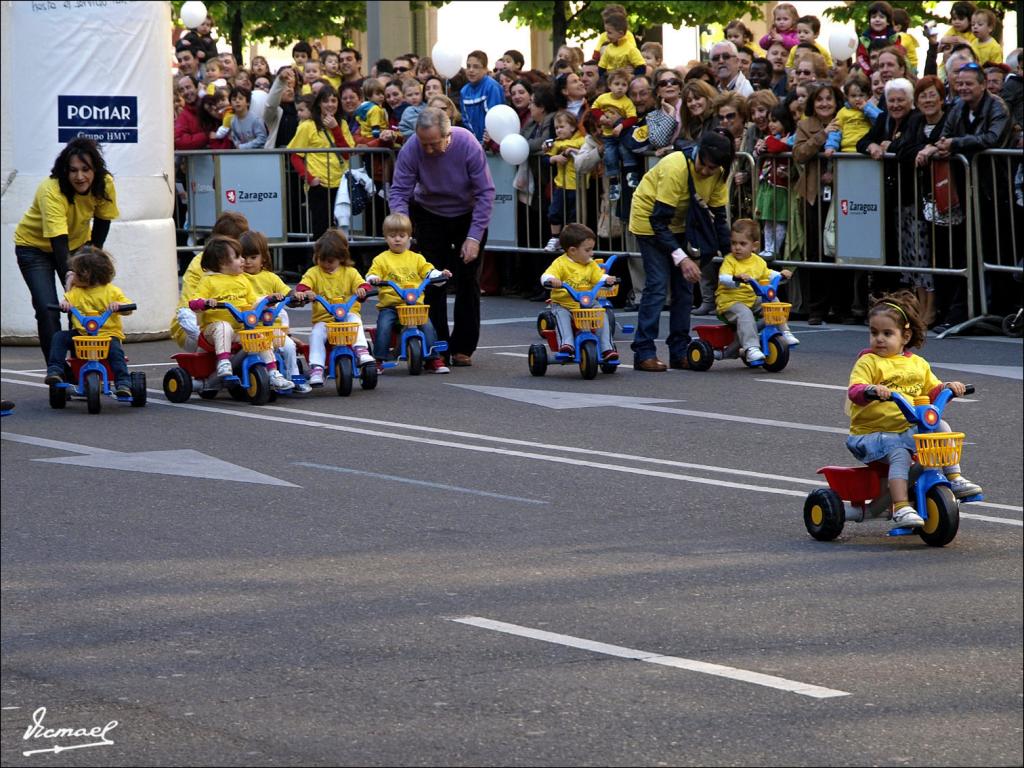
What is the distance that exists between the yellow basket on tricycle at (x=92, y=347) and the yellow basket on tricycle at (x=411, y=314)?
6451mm

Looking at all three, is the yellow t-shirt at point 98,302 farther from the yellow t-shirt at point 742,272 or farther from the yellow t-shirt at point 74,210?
the yellow t-shirt at point 742,272

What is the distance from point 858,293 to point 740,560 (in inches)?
449

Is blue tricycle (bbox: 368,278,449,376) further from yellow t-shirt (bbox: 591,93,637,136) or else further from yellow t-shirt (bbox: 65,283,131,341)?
yellow t-shirt (bbox: 65,283,131,341)

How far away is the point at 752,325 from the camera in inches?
102

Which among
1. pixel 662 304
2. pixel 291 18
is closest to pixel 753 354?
pixel 662 304

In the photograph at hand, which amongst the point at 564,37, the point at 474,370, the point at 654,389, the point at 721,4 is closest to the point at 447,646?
the point at 474,370

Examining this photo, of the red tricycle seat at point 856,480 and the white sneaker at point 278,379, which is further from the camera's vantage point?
the white sneaker at point 278,379

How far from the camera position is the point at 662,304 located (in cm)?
530

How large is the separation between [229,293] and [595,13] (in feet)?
200

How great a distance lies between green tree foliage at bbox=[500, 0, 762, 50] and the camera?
57250 millimetres

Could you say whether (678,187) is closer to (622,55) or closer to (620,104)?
Result: (620,104)

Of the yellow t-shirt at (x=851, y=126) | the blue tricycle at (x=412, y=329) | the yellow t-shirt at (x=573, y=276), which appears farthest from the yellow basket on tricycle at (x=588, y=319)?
the yellow t-shirt at (x=851, y=126)

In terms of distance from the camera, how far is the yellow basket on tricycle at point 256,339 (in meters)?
2.62

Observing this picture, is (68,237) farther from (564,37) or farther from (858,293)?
(564,37)
